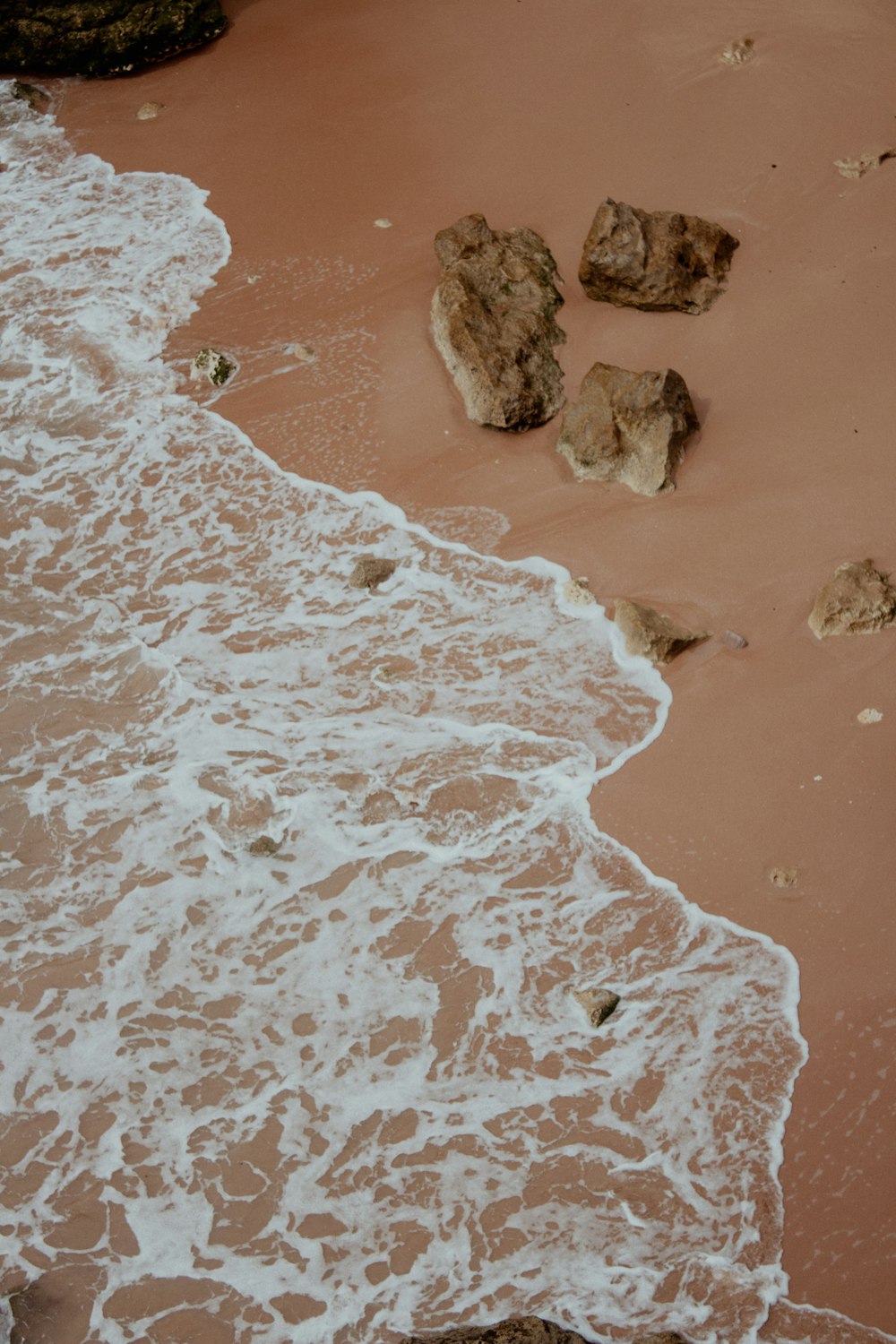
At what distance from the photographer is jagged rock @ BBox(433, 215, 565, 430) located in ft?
18.1

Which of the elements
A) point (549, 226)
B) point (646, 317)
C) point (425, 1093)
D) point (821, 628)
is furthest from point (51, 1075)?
point (549, 226)

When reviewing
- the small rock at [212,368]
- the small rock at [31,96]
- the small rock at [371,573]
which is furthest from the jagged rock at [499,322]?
the small rock at [31,96]

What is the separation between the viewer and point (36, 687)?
4.86 meters

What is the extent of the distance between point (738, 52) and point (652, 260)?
2.11 m

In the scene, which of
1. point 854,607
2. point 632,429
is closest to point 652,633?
point 854,607

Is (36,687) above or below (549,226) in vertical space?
below

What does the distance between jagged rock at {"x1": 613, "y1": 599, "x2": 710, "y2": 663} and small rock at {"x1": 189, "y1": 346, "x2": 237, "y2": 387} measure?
95.9 inches

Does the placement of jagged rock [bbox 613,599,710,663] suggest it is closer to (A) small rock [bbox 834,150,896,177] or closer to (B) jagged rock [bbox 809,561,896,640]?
(B) jagged rock [bbox 809,561,896,640]

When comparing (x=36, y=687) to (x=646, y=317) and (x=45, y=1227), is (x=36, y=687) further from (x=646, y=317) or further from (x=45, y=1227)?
(x=646, y=317)

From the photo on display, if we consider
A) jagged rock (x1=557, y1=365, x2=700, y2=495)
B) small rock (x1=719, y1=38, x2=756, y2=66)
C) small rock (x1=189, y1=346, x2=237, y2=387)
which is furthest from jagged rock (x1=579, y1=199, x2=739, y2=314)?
small rock (x1=189, y1=346, x2=237, y2=387)

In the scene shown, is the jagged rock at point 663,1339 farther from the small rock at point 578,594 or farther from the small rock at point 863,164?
the small rock at point 863,164

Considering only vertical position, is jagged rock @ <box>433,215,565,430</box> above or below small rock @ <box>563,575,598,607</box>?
above

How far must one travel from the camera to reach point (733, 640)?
4.74 meters

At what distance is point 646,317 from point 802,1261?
4331 mm
